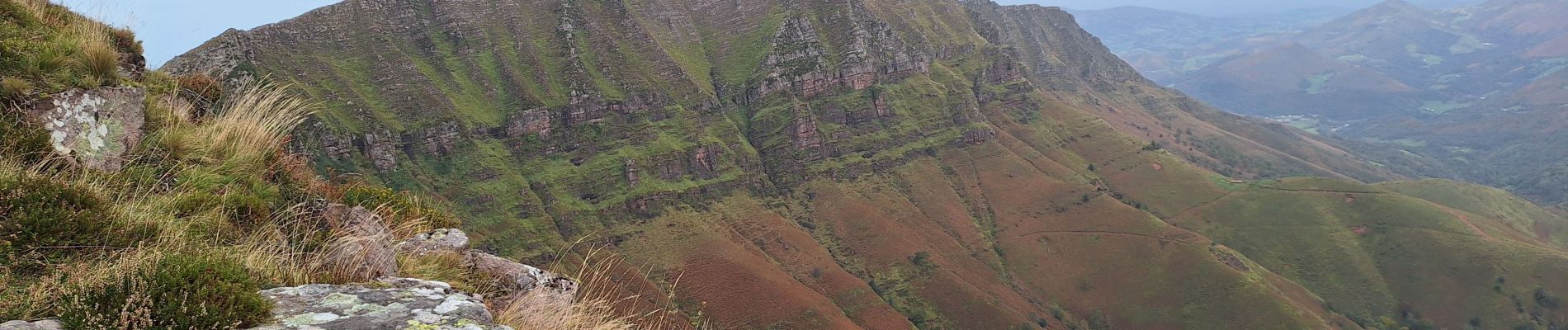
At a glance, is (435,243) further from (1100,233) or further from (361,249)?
(1100,233)

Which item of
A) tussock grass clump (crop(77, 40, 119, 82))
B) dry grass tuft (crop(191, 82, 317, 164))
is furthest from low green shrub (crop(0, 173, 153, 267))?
tussock grass clump (crop(77, 40, 119, 82))

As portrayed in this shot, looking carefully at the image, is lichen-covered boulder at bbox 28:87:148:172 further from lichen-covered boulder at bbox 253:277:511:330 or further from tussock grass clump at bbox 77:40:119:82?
lichen-covered boulder at bbox 253:277:511:330

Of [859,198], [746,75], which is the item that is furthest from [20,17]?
[746,75]

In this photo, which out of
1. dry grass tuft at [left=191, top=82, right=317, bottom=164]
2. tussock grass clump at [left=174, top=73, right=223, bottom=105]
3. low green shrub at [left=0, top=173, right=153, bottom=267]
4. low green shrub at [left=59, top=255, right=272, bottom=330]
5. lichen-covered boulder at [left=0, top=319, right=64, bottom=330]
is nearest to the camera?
lichen-covered boulder at [left=0, top=319, right=64, bottom=330]

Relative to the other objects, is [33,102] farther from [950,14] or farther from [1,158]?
[950,14]

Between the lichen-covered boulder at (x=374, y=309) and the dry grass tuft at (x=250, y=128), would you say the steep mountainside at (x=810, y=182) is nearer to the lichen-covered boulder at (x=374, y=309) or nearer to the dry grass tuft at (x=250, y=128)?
the dry grass tuft at (x=250, y=128)

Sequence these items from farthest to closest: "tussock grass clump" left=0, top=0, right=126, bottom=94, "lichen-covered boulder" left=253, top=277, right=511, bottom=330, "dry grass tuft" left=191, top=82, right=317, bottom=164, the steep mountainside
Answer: the steep mountainside < "dry grass tuft" left=191, top=82, right=317, bottom=164 < "tussock grass clump" left=0, top=0, right=126, bottom=94 < "lichen-covered boulder" left=253, top=277, right=511, bottom=330
